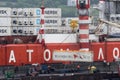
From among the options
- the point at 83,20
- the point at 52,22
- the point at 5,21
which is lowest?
Answer: the point at 52,22

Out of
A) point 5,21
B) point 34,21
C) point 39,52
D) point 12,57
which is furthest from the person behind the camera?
point 34,21

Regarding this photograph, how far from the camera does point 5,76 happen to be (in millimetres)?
37906

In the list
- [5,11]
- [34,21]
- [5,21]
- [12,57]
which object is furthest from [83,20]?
[34,21]

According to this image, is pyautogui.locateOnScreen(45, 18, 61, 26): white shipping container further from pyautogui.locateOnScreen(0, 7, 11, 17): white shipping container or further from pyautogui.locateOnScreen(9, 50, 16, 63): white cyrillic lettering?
pyautogui.locateOnScreen(9, 50, 16, 63): white cyrillic lettering

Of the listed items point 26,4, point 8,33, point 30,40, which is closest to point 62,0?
point 26,4

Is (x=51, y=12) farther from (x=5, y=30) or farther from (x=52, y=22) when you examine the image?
(x=5, y=30)

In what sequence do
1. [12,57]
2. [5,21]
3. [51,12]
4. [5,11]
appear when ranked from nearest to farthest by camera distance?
[12,57]
[5,21]
[5,11]
[51,12]

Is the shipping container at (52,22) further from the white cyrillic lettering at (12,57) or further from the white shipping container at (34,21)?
the white cyrillic lettering at (12,57)

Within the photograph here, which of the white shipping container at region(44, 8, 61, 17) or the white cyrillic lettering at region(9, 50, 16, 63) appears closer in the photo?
the white cyrillic lettering at region(9, 50, 16, 63)

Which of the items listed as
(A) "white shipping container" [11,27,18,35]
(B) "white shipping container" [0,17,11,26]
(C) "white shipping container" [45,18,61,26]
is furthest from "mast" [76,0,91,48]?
(C) "white shipping container" [45,18,61,26]

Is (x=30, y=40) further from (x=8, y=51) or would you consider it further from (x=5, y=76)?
(x=5, y=76)

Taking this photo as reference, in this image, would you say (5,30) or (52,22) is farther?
(52,22)

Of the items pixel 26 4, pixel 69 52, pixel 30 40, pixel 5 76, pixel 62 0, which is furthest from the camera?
pixel 62 0

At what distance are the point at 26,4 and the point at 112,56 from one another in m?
122
